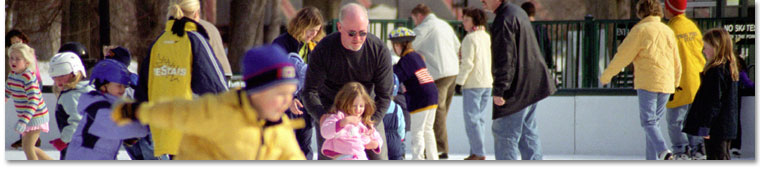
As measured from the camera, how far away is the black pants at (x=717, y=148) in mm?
6090

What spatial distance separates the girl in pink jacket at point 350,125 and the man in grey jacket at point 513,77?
2.46 feet

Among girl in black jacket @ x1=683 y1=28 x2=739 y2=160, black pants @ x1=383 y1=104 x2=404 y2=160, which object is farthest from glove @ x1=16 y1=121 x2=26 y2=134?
girl in black jacket @ x1=683 y1=28 x2=739 y2=160

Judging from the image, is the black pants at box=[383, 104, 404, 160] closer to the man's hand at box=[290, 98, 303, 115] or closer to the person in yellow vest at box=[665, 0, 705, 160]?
the man's hand at box=[290, 98, 303, 115]

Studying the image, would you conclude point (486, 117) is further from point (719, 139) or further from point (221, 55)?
point (221, 55)

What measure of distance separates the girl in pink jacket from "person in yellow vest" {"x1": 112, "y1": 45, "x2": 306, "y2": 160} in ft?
3.37

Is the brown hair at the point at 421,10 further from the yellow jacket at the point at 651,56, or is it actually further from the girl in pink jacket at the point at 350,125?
the girl in pink jacket at the point at 350,125

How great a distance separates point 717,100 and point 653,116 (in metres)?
0.42

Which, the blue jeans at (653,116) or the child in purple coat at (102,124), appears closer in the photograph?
the child in purple coat at (102,124)

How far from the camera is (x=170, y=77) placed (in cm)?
502

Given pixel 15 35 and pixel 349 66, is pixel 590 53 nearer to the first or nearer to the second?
pixel 349 66

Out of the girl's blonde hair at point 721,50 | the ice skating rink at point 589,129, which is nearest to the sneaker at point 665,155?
the ice skating rink at point 589,129

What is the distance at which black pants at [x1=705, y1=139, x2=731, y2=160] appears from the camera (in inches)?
240

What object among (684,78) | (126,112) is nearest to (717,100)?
(684,78)
